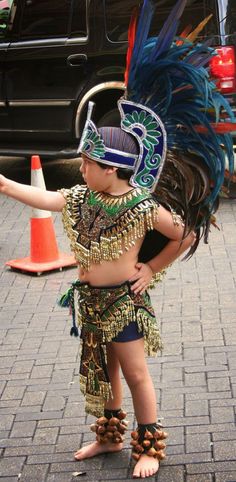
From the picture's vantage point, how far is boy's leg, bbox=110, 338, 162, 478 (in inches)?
169

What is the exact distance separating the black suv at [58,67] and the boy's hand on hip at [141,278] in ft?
17.9

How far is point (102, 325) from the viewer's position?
4.32 metres

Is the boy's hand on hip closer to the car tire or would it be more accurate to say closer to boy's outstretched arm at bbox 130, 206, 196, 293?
boy's outstretched arm at bbox 130, 206, 196, 293

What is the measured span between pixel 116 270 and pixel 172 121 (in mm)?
704

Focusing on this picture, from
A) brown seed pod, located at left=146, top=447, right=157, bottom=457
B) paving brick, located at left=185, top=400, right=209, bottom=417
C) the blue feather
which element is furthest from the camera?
paving brick, located at left=185, top=400, right=209, bottom=417

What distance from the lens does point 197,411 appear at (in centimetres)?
502

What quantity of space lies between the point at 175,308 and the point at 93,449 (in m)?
2.19

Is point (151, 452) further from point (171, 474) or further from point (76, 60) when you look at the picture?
Result: point (76, 60)

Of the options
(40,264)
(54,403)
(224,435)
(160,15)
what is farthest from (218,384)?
(160,15)

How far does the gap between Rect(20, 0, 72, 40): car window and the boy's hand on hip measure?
6378mm

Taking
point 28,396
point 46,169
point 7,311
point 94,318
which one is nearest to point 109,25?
point 46,169

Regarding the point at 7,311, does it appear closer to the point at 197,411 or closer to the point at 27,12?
the point at 197,411

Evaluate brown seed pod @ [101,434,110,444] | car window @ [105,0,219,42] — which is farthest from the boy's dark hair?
car window @ [105,0,219,42]

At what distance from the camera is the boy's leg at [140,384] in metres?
4.30
